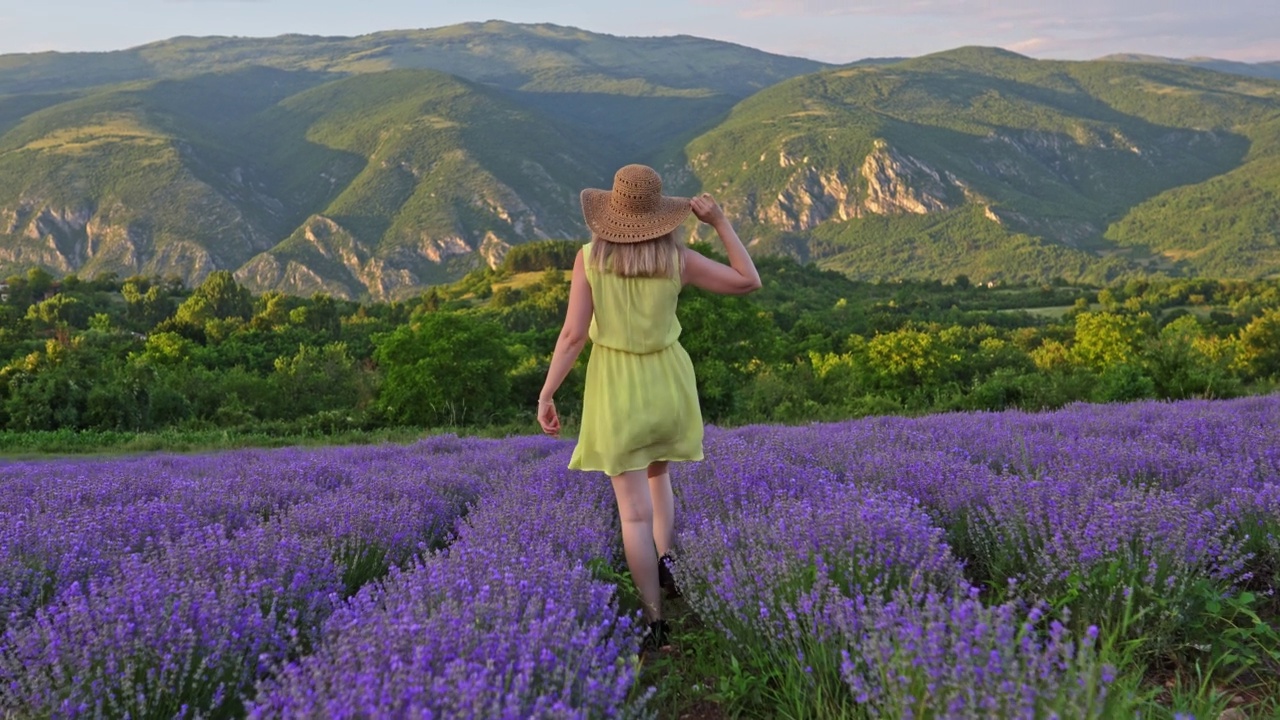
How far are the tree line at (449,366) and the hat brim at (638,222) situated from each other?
10656 mm

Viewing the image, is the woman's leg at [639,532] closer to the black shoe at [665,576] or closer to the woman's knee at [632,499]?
the woman's knee at [632,499]

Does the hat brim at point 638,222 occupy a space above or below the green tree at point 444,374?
above

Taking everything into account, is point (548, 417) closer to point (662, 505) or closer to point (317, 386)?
point (662, 505)

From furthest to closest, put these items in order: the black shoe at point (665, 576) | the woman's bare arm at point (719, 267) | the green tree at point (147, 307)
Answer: the green tree at point (147, 307), the black shoe at point (665, 576), the woman's bare arm at point (719, 267)

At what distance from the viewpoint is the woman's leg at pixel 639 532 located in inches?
142

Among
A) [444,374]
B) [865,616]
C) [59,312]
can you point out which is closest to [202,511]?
[865,616]

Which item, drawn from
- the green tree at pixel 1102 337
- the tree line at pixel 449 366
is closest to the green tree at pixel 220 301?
the tree line at pixel 449 366

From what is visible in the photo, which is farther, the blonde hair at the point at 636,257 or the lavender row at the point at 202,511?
the blonde hair at the point at 636,257

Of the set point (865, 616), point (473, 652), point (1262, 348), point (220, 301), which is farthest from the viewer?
point (220, 301)

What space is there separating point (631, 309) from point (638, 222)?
0.35 metres

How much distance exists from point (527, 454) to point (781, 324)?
66.5 meters

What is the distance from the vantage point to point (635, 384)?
3.66m

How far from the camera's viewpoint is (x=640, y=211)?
3654 mm

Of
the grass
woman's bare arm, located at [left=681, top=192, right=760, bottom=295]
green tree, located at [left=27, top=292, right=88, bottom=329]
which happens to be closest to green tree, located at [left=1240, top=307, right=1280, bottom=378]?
the grass
